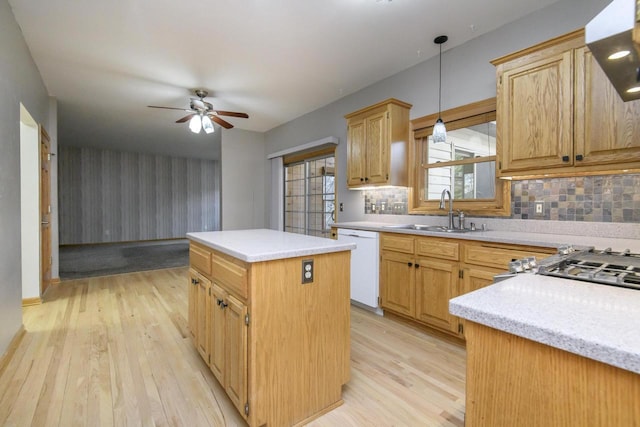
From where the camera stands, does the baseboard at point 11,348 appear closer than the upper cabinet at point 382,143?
Yes

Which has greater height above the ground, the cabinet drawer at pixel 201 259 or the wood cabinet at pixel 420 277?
the cabinet drawer at pixel 201 259

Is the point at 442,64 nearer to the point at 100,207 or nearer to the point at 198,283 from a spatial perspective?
the point at 198,283

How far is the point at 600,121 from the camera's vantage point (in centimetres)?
185

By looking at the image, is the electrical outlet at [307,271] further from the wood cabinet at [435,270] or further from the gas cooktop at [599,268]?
the wood cabinet at [435,270]

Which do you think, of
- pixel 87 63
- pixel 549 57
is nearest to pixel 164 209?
pixel 87 63

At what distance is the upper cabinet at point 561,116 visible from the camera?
180 cm

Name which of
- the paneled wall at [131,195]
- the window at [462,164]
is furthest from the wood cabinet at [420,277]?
the paneled wall at [131,195]

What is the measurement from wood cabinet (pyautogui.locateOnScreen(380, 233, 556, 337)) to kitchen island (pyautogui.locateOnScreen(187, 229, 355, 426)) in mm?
1120

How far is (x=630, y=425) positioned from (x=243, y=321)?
132cm

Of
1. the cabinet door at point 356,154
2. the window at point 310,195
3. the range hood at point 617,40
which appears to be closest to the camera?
the range hood at point 617,40

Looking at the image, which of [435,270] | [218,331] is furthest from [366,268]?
[218,331]

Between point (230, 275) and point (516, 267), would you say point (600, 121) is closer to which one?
point (516, 267)

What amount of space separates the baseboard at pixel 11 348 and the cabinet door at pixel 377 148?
3.42 metres

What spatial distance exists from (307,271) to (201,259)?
91 cm
